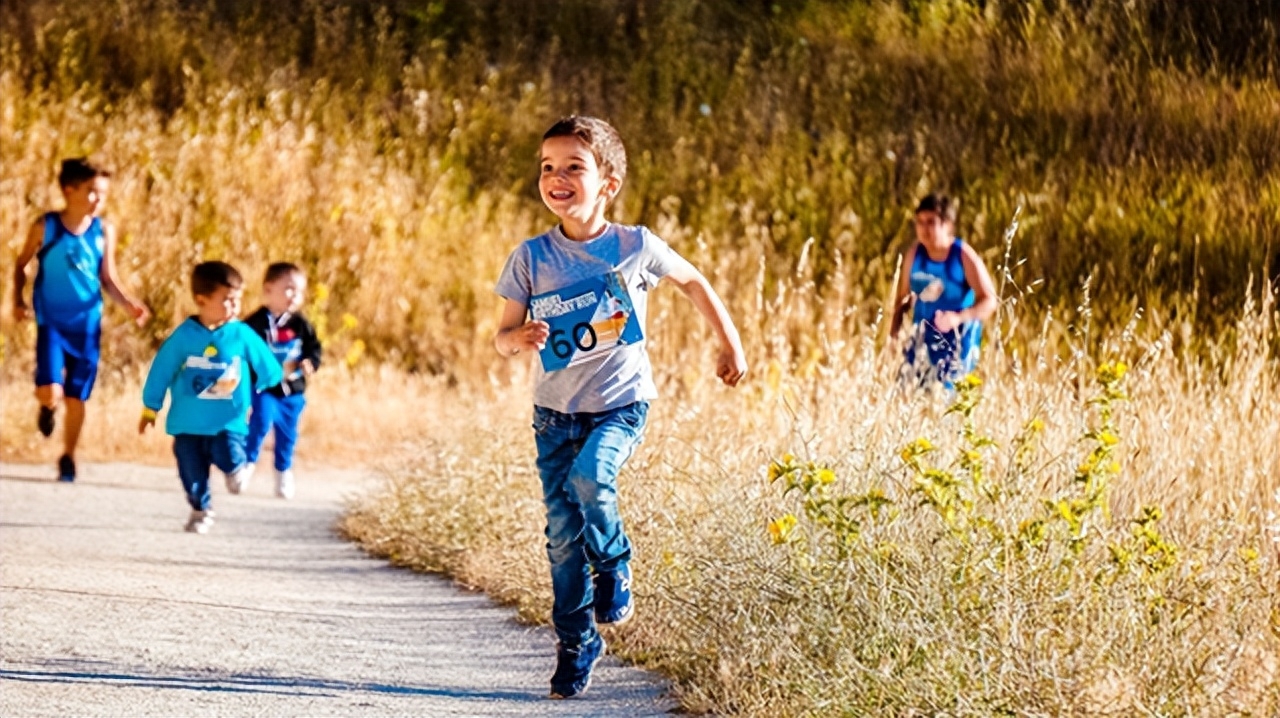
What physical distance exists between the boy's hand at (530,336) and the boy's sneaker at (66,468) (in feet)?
20.2

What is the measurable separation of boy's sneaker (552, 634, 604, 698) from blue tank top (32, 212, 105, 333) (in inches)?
220

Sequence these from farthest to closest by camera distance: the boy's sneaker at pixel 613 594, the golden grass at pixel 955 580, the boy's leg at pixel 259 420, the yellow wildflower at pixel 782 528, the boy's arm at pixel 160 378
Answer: the boy's leg at pixel 259 420 → the boy's arm at pixel 160 378 → the boy's sneaker at pixel 613 594 → the yellow wildflower at pixel 782 528 → the golden grass at pixel 955 580

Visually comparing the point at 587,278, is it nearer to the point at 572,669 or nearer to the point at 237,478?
the point at 572,669

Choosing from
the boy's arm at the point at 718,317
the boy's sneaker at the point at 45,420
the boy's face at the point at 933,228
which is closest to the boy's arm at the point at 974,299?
the boy's face at the point at 933,228

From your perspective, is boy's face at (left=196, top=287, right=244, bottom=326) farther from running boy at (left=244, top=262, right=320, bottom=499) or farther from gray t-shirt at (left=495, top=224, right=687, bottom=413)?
gray t-shirt at (left=495, top=224, right=687, bottom=413)

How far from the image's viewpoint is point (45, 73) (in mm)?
19969

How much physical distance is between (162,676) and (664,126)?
14436 mm

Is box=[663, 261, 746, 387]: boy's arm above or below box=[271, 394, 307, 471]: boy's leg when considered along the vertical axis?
above

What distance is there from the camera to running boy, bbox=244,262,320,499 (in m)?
11.3

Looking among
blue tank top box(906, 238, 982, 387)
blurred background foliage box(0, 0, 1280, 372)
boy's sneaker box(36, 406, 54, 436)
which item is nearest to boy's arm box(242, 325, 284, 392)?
boy's sneaker box(36, 406, 54, 436)

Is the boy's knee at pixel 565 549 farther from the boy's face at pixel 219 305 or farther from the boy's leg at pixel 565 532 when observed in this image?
the boy's face at pixel 219 305

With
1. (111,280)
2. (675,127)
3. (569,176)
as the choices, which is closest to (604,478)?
(569,176)

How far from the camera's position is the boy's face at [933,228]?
1068cm

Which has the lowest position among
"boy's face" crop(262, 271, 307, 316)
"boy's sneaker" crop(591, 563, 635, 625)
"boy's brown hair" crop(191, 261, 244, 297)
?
"boy's sneaker" crop(591, 563, 635, 625)
